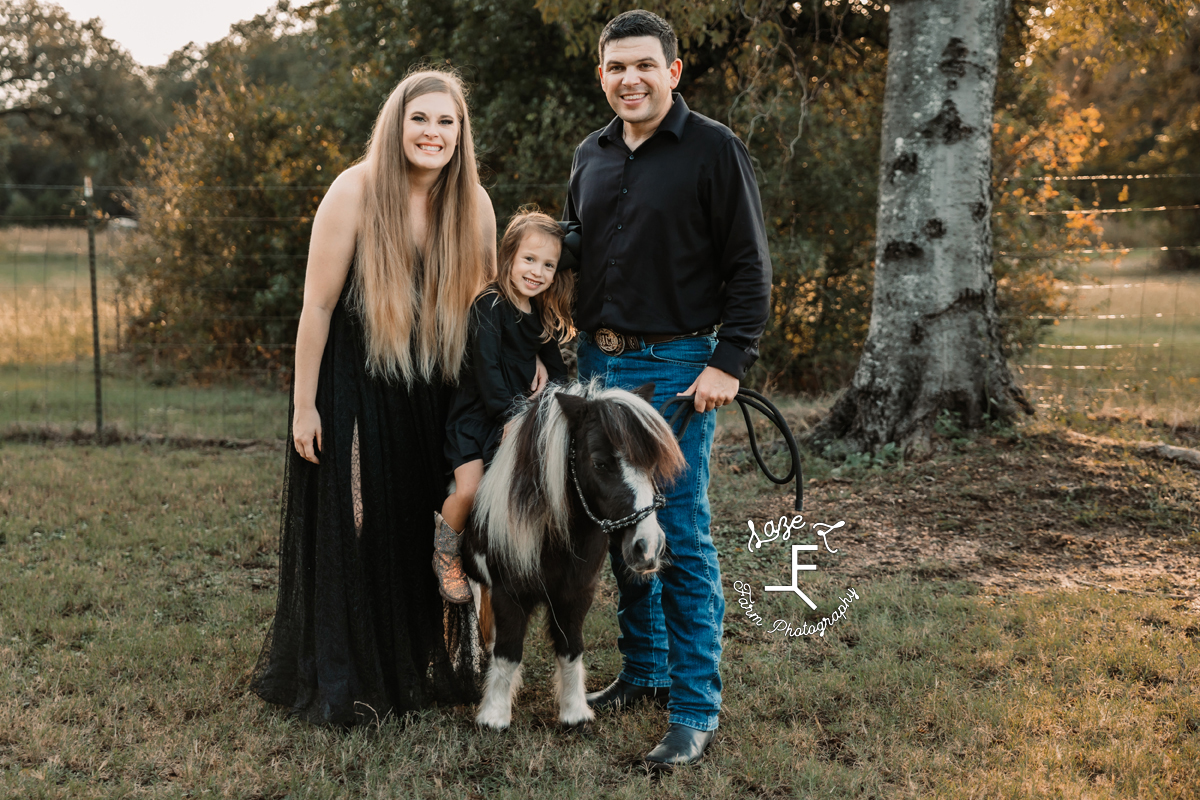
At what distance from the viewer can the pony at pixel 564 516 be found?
2.47 m

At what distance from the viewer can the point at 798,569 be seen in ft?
14.3

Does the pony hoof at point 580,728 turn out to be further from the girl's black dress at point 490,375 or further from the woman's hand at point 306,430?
the woman's hand at point 306,430

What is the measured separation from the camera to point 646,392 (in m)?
2.66

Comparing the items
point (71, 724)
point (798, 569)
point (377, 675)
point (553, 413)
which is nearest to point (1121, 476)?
point (798, 569)

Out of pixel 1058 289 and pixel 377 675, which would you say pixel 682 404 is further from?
pixel 1058 289

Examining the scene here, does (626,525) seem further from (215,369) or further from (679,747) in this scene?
(215,369)

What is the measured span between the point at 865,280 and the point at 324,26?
6.77 metres

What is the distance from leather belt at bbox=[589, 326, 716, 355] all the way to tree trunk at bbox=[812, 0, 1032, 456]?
3.35 m

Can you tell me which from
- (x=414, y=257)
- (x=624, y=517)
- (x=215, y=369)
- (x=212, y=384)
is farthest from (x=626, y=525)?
(x=212, y=384)

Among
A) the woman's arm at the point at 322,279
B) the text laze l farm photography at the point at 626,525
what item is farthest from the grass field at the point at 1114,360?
the woman's arm at the point at 322,279

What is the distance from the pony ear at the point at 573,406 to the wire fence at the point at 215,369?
5.14 m

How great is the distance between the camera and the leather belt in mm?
2812

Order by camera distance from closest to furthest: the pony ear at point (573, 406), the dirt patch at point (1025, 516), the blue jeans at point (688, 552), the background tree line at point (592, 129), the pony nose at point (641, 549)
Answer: the pony nose at point (641, 549)
the pony ear at point (573, 406)
the blue jeans at point (688, 552)
the dirt patch at point (1025, 516)
the background tree line at point (592, 129)

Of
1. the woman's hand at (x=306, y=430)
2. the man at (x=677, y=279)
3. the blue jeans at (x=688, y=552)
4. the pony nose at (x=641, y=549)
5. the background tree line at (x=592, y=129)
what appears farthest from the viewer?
the background tree line at (x=592, y=129)
